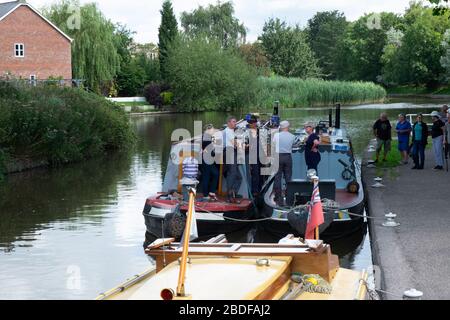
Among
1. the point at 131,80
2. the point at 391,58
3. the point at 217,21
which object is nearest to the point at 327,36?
the point at 391,58

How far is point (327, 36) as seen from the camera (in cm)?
14175

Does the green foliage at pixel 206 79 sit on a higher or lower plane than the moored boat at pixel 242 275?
higher

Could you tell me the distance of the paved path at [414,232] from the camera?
11297mm

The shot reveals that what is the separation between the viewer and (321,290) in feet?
29.9

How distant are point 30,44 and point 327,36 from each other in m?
84.0

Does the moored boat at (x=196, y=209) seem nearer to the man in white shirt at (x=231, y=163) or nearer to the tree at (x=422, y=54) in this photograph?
the man in white shirt at (x=231, y=163)

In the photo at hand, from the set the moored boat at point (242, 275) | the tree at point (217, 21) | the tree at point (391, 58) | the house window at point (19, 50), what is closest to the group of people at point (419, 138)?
the moored boat at point (242, 275)

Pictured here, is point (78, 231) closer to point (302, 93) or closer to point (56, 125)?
point (56, 125)

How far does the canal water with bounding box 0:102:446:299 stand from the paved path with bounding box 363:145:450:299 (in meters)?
0.99

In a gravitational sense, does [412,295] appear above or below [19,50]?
below

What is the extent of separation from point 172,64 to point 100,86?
8.97 m

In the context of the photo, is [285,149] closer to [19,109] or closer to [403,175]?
[403,175]

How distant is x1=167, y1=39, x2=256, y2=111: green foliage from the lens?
78625 millimetres

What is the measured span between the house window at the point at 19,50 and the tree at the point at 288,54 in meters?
46.8
